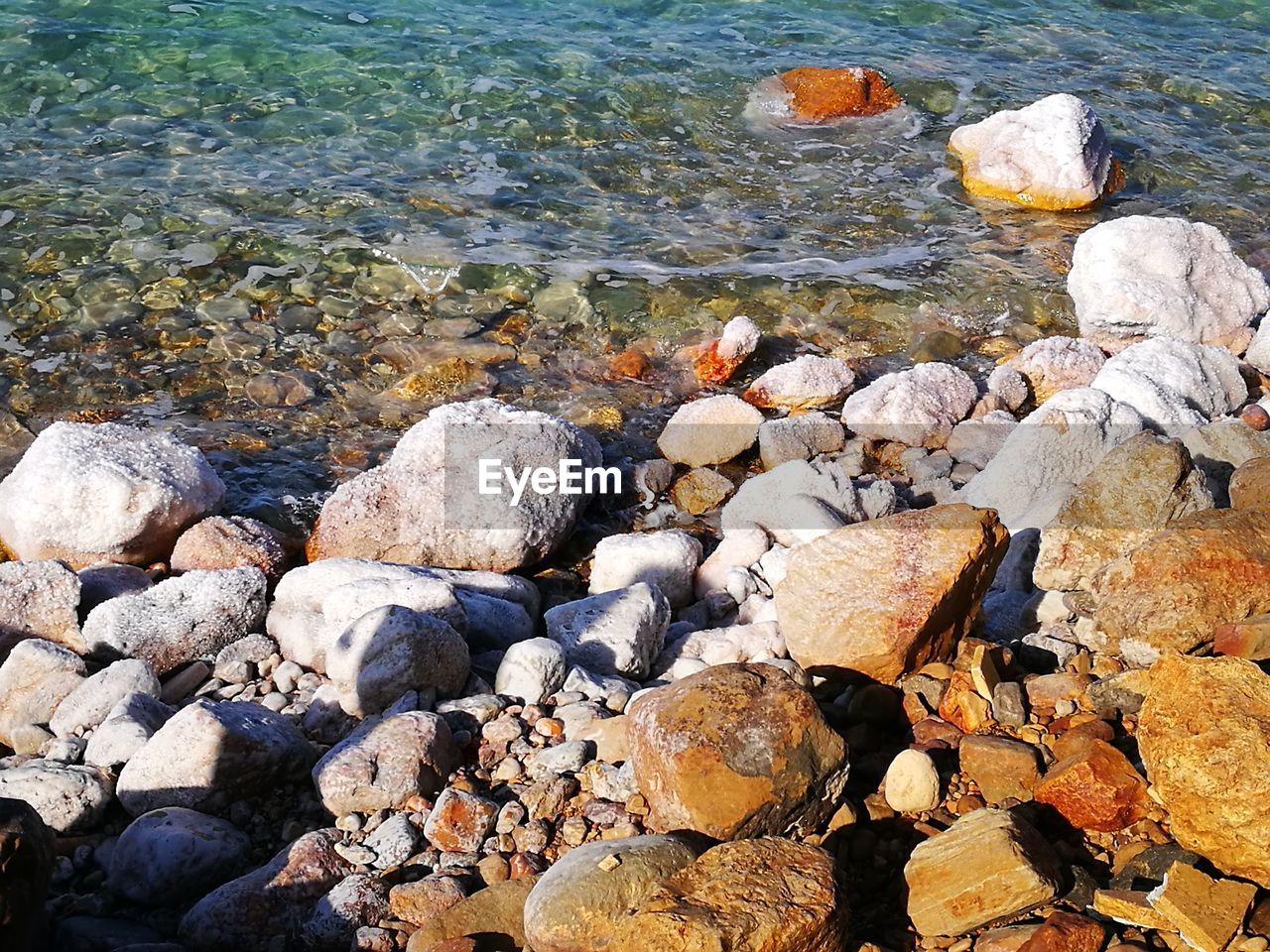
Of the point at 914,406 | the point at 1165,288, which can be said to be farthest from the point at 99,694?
the point at 1165,288

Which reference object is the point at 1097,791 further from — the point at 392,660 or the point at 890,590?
the point at 392,660

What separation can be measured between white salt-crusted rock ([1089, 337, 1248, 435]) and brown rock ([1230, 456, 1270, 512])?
117 centimetres

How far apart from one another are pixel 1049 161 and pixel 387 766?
7598 millimetres

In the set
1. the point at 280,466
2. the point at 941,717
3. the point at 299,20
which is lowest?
Answer: the point at 280,466

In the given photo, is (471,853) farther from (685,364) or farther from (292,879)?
(685,364)

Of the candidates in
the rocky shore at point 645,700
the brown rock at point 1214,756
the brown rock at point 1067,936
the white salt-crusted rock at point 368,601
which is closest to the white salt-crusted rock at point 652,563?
the rocky shore at point 645,700

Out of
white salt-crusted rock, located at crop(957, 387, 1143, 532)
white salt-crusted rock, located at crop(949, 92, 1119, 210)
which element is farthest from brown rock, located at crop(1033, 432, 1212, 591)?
white salt-crusted rock, located at crop(949, 92, 1119, 210)

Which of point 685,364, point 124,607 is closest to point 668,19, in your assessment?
point 685,364

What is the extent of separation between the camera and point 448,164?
891cm

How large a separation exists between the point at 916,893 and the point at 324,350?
482 centimetres

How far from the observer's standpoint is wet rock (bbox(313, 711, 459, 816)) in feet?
9.87

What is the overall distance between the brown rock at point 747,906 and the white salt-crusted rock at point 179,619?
221 centimetres

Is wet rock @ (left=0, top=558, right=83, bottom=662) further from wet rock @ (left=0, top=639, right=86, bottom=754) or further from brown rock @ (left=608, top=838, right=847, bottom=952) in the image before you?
brown rock @ (left=608, top=838, right=847, bottom=952)

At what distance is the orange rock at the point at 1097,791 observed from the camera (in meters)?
2.67
